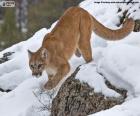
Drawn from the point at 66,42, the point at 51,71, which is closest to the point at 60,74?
the point at 51,71

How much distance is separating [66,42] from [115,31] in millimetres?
871

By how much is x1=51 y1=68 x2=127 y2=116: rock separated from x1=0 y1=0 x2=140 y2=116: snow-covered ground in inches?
4.0

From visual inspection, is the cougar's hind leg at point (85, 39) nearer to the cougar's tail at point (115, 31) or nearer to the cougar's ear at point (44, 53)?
the cougar's tail at point (115, 31)

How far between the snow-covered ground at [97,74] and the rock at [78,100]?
10cm

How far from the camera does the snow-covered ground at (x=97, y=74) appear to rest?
345 inches

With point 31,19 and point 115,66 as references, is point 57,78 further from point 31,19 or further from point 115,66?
point 31,19

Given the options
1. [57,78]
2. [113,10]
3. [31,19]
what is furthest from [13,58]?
[31,19]

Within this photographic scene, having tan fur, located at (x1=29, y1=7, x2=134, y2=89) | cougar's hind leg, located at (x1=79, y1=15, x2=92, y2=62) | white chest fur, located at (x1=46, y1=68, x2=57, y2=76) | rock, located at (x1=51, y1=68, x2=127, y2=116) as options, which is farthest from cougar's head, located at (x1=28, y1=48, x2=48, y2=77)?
cougar's hind leg, located at (x1=79, y1=15, x2=92, y2=62)

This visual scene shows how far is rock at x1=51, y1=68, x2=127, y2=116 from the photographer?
8.91 m

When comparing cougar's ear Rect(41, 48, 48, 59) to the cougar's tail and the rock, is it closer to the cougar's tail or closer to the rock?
the rock

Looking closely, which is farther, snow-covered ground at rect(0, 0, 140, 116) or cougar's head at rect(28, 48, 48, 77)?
cougar's head at rect(28, 48, 48, 77)

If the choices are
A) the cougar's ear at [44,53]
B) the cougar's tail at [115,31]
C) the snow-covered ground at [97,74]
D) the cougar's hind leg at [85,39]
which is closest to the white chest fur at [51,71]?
the cougar's ear at [44,53]

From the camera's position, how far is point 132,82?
28.6ft

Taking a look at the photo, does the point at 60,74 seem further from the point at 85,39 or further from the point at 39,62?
the point at 85,39
